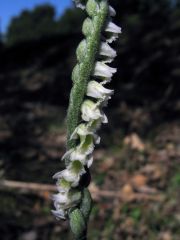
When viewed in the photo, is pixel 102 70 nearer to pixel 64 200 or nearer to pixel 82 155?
pixel 82 155

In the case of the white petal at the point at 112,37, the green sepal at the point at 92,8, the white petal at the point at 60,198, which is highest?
the green sepal at the point at 92,8

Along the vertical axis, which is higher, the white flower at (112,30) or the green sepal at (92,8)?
the green sepal at (92,8)

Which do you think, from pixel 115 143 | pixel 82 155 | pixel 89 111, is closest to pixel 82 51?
pixel 89 111

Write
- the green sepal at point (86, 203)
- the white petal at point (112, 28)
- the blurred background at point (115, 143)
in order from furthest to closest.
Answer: the blurred background at point (115, 143), the green sepal at point (86, 203), the white petal at point (112, 28)

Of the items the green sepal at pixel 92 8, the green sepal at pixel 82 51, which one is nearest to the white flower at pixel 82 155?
the green sepal at pixel 82 51

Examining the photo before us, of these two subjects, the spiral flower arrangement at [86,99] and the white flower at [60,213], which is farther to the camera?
the white flower at [60,213]

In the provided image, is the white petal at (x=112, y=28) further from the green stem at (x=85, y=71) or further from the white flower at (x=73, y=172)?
the white flower at (x=73, y=172)

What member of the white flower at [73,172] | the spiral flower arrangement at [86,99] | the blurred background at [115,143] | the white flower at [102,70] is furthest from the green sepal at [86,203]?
the blurred background at [115,143]

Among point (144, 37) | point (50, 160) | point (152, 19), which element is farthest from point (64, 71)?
point (50, 160)

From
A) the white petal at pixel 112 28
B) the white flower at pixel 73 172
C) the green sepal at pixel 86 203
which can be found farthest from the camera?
the green sepal at pixel 86 203
